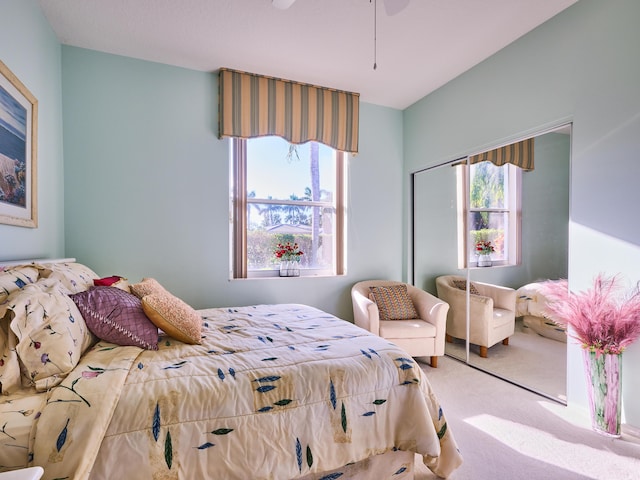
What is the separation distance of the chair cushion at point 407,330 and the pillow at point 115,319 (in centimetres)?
203

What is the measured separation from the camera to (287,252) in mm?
3523

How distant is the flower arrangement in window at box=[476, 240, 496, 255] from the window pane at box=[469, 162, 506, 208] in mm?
349

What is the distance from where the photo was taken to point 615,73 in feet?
6.75

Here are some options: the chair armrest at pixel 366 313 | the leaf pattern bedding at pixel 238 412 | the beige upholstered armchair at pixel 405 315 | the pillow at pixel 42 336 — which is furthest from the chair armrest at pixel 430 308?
the pillow at pixel 42 336

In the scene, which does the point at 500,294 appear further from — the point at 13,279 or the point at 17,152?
the point at 17,152

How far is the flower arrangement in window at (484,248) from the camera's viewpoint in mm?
3013

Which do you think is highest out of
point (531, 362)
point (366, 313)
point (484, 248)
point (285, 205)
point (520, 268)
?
point (285, 205)

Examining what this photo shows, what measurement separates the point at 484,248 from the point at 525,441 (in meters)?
1.64

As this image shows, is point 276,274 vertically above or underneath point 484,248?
underneath

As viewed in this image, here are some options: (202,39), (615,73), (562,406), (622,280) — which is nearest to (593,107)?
(615,73)

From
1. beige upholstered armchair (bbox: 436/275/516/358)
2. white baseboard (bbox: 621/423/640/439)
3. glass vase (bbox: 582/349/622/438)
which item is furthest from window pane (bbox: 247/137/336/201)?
white baseboard (bbox: 621/423/640/439)

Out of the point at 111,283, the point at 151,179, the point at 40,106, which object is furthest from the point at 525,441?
the point at 40,106

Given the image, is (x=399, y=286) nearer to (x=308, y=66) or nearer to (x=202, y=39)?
(x=308, y=66)

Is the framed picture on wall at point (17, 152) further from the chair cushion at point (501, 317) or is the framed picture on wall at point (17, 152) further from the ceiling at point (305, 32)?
the chair cushion at point (501, 317)
